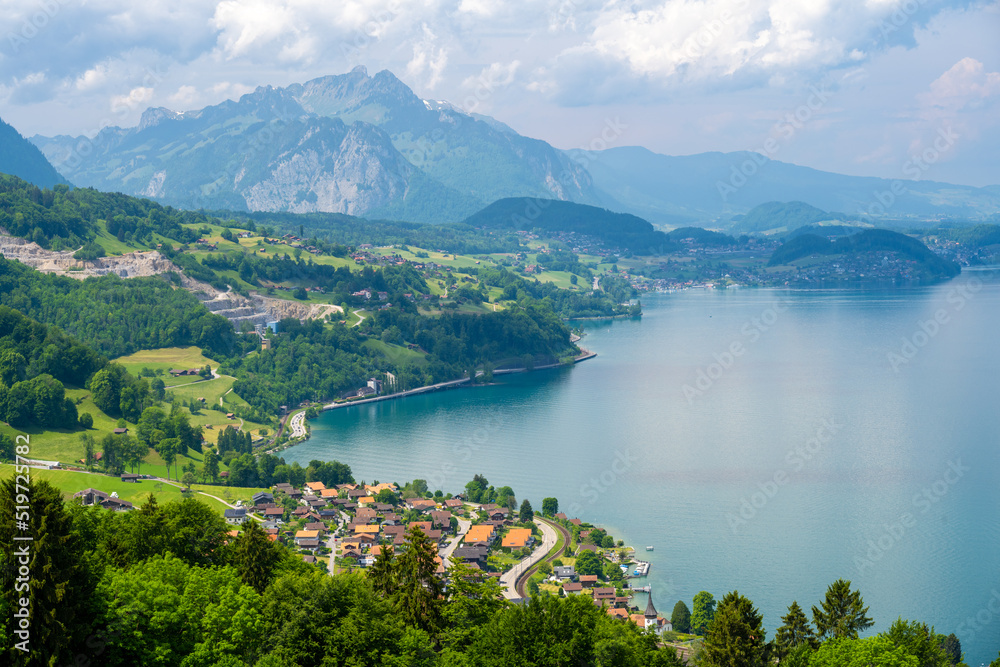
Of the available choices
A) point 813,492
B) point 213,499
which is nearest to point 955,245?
point 813,492

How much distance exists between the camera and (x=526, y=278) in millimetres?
120812

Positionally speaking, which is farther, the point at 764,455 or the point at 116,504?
the point at 764,455

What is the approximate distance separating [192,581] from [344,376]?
4919cm

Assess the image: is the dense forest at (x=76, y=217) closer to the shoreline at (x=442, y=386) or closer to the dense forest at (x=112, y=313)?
the dense forest at (x=112, y=313)

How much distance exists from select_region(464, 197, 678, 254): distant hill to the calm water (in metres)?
93.0

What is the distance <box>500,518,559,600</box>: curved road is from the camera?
26906 millimetres

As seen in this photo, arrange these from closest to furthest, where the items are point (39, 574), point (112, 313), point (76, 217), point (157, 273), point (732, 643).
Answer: point (39, 574) < point (732, 643) < point (112, 313) < point (157, 273) < point (76, 217)

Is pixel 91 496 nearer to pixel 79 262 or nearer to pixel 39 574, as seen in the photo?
pixel 39 574

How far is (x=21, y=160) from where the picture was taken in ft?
530

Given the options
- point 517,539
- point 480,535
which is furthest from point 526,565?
point 480,535

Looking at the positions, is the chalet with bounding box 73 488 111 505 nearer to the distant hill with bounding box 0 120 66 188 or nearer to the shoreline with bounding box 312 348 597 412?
the shoreline with bounding box 312 348 597 412

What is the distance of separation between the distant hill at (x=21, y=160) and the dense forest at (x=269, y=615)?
6168 inches

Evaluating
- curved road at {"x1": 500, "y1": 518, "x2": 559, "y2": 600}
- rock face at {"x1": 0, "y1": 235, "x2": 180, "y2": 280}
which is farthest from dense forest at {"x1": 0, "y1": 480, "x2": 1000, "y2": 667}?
rock face at {"x1": 0, "y1": 235, "x2": 180, "y2": 280}

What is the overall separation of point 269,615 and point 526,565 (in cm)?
1586
